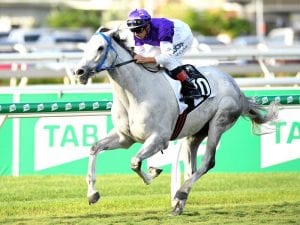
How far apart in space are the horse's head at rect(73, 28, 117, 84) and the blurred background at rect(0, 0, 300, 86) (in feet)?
14.5

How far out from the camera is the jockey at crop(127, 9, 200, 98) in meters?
8.02

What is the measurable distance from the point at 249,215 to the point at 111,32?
1798 mm

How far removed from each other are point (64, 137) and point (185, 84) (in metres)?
2.57

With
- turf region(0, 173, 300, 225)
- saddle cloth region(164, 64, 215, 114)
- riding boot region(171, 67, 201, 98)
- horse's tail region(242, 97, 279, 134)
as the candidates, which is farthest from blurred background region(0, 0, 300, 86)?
riding boot region(171, 67, 201, 98)

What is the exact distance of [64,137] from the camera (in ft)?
35.0

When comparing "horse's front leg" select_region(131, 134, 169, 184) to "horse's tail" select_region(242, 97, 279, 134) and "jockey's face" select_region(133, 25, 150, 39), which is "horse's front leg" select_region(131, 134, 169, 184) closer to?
"jockey's face" select_region(133, 25, 150, 39)

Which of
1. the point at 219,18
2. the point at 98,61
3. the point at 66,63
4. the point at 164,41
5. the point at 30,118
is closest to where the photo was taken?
the point at 98,61

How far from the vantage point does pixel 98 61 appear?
765 centimetres

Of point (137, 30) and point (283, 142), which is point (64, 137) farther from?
Answer: point (137, 30)

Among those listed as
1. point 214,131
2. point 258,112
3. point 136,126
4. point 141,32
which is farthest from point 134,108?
point 258,112

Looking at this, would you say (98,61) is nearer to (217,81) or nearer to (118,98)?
(118,98)

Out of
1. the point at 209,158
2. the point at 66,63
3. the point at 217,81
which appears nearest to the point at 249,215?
the point at 209,158

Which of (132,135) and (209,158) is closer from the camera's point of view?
(132,135)

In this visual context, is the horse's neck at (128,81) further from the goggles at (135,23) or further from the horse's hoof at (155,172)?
the horse's hoof at (155,172)
